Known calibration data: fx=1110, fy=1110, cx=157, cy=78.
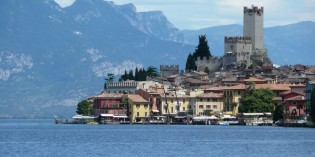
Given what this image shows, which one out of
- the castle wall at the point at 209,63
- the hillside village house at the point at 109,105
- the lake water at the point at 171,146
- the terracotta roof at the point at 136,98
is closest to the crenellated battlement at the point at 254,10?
the castle wall at the point at 209,63

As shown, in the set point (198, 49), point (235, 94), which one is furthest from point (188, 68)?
point (235, 94)

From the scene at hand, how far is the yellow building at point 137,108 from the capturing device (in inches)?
6078

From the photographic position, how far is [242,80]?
162750mm

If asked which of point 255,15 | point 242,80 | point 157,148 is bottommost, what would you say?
point 157,148

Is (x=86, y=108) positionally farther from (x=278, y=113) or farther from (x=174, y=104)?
(x=278, y=113)

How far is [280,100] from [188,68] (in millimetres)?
52434

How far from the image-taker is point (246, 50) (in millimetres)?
183000

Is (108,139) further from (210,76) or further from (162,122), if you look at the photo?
(210,76)

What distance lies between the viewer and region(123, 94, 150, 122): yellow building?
154375 millimetres

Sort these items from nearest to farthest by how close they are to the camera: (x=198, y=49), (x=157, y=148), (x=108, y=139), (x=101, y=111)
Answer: (x=157, y=148), (x=108, y=139), (x=101, y=111), (x=198, y=49)

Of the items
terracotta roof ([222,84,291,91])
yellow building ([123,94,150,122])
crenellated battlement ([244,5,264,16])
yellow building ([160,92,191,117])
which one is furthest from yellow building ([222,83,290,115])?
crenellated battlement ([244,5,264,16])

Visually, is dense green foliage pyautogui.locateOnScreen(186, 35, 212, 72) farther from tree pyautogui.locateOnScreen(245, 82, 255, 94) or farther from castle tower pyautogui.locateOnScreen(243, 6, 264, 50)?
tree pyautogui.locateOnScreen(245, 82, 255, 94)

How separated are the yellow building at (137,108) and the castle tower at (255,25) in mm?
37083

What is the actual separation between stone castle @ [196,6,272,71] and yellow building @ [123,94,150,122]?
99.7ft
